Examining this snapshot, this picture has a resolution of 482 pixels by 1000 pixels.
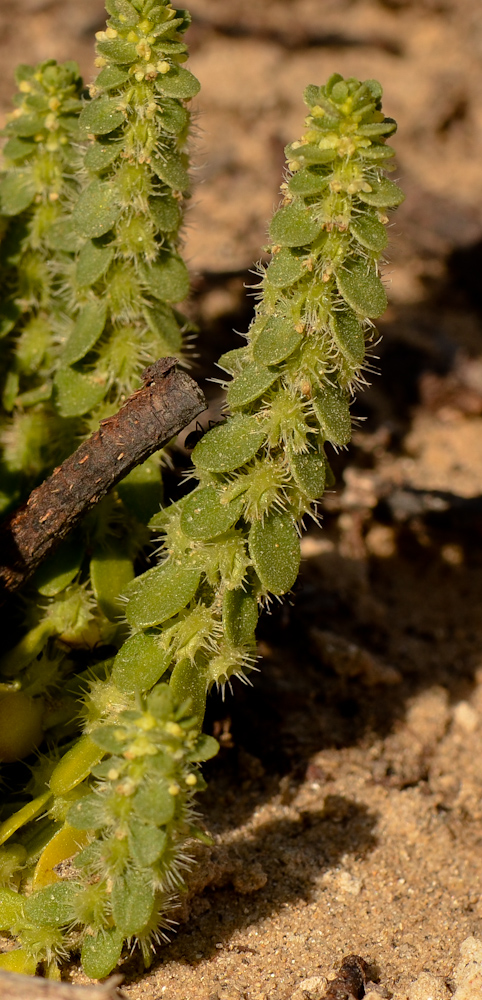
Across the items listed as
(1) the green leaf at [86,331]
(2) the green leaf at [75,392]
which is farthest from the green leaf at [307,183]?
(2) the green leaf at [75,392]

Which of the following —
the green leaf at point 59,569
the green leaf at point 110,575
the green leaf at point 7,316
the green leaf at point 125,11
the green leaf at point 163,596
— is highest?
the green leaf at point 125,11

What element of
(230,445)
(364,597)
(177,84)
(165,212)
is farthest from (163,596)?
(364,597)

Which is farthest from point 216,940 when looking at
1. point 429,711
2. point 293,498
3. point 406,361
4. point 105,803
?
point 406,361

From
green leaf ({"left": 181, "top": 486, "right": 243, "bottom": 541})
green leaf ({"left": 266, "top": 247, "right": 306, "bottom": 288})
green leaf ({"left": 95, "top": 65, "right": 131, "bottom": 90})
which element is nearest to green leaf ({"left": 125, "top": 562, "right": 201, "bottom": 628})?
green leaf ({"left": 181, "top": 486, "right": 243, "bottom": 541})

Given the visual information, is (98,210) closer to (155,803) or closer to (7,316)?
(7,316)

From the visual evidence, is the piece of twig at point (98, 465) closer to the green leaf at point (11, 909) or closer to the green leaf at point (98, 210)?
the green leaf at point (98, 210)
